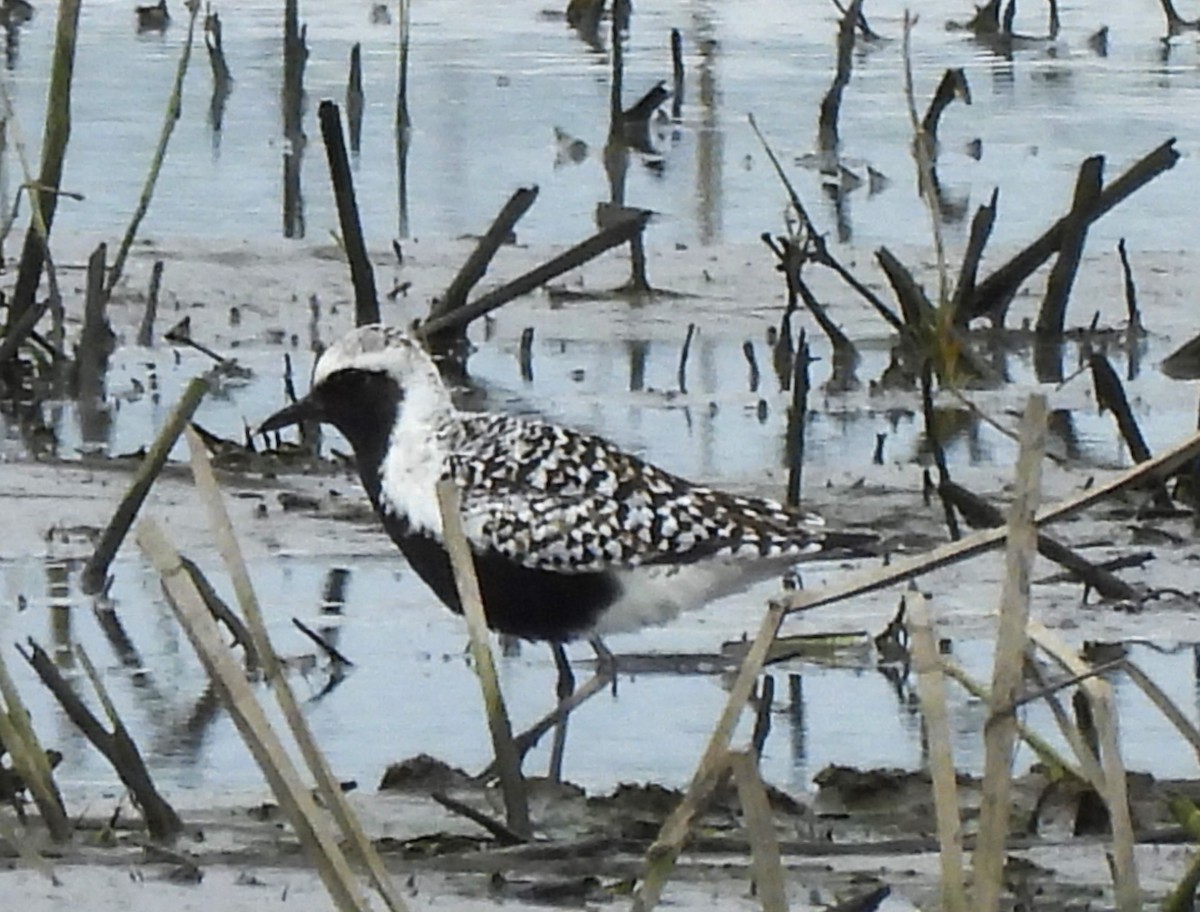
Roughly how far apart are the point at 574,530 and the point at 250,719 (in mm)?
2679

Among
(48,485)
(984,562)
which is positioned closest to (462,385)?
(48,485)

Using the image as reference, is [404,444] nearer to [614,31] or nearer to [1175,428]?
[1175,428]

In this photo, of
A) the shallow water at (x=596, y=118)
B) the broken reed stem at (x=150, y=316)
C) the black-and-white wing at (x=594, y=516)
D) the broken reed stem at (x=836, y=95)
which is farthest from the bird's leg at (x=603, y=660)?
the broken reed stem at (x=836, y=95)

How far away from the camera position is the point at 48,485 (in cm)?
759

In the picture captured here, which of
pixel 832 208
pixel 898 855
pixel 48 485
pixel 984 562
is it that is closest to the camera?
pixel 898 855

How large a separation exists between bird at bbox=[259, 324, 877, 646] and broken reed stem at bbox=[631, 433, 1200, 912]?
2322mm

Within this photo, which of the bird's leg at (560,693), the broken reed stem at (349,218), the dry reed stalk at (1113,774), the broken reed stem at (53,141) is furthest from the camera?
the broken reed stem at (349,218)

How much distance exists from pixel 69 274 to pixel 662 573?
4028 millimetres

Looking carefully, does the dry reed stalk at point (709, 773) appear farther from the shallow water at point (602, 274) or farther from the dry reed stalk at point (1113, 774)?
the shallow water at point (602, 274)

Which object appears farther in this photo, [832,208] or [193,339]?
[832,208]

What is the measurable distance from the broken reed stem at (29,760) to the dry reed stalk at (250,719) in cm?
82

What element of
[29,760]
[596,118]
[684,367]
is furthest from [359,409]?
[596,118]

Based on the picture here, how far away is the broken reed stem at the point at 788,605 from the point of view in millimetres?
3709

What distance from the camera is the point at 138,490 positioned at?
20.6 feet
